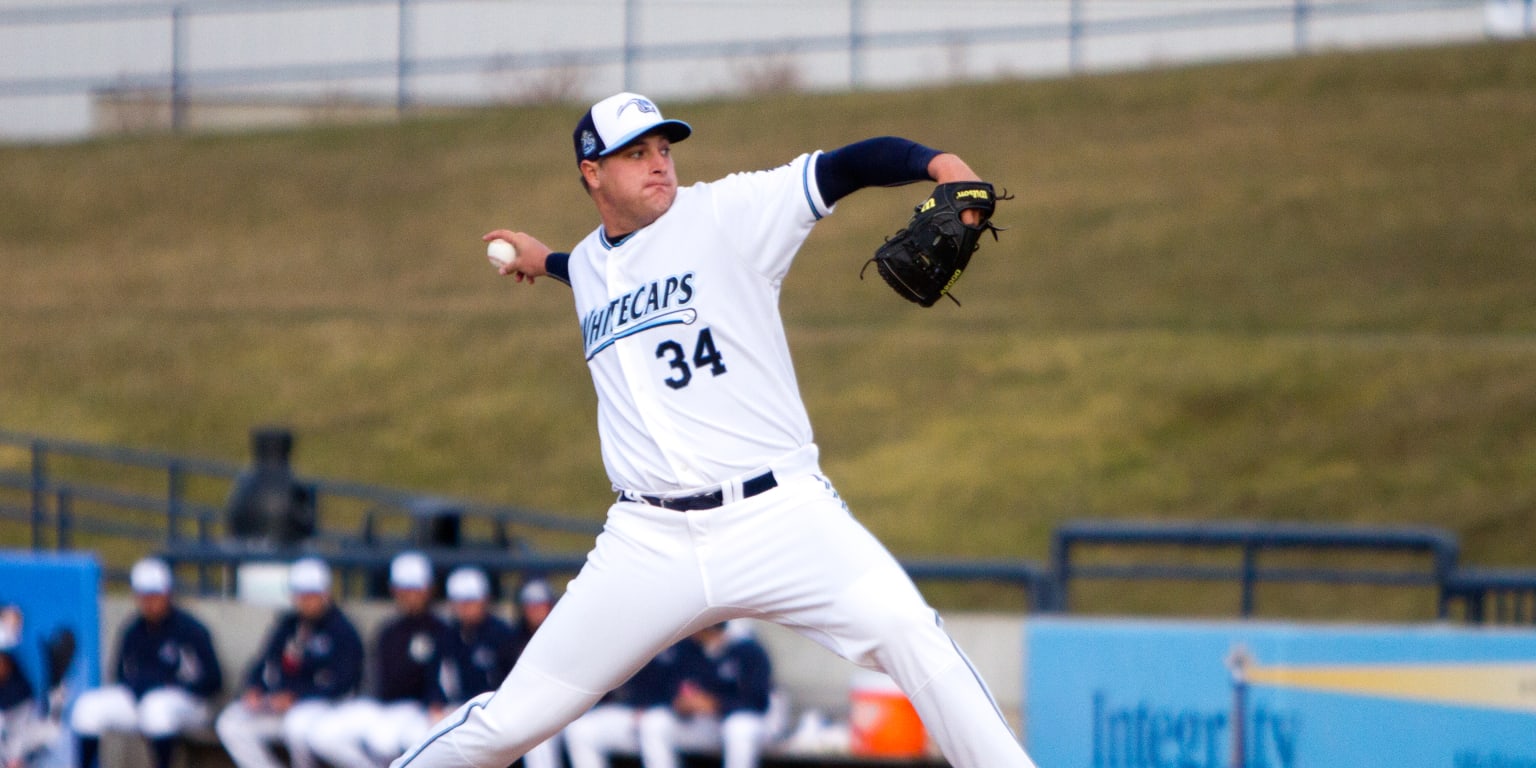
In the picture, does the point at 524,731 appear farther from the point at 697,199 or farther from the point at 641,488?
the point at 697,199

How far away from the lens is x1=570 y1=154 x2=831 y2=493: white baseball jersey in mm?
4285

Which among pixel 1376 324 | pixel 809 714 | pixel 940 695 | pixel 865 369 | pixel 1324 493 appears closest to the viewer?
pixel 940 695

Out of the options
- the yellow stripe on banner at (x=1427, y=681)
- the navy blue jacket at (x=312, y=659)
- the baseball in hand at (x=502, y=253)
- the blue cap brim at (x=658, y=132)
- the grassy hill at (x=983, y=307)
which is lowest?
the yellow stripe on banner at (x=1427, y=681)

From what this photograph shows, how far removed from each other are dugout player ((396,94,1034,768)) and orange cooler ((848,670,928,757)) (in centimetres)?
444

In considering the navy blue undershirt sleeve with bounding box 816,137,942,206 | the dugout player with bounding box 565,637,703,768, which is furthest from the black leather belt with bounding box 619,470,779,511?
the dugout player with bounding box 565,637,703,768

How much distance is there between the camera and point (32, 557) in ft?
34.0

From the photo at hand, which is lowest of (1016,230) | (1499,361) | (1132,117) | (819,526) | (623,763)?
(623,763)

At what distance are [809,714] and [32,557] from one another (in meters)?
4.67

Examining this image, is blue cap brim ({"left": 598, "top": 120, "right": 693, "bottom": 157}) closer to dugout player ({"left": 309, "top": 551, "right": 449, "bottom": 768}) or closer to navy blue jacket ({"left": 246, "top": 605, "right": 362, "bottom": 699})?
dugout player ({"left": 309, "top": 551, "right": 449, "bottom": 768})

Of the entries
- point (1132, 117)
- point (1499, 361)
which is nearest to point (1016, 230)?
point (1132, 117)

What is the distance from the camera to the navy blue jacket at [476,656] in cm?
940

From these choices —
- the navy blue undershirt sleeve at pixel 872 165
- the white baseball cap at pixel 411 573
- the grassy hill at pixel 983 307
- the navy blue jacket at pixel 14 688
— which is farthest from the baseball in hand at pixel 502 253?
the grassy hill at pixel 983 307

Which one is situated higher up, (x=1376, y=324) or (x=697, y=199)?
(x=1376, y=324)

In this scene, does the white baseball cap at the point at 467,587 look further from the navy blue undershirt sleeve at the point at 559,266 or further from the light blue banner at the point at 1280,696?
the navy blue undershirt sleeve at the point at 559,266
